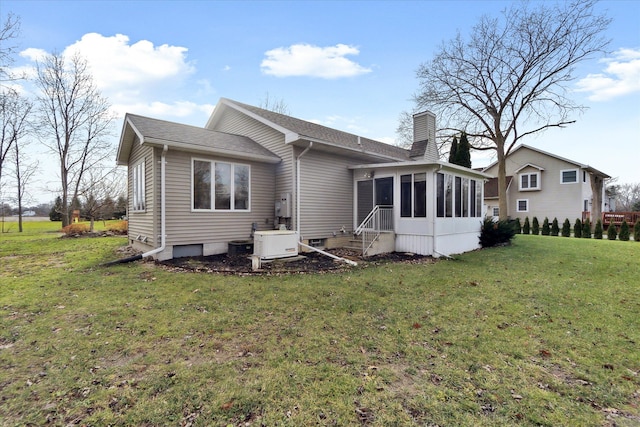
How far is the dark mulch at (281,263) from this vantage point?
7207 mm

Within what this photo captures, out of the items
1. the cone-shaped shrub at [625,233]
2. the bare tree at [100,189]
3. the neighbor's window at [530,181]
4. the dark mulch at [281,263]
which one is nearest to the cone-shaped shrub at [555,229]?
the cone-shaped shrub at [625,233]

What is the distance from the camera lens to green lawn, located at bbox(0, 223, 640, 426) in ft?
7.56

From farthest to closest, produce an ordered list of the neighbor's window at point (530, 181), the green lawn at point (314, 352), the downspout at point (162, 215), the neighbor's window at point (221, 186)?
1. the neighbor's window at point (530, 181)
2. the neighbor's window at point (221, 186)
3. the downspout at point (162, 215)
4. the green lawn at point (314, 352)

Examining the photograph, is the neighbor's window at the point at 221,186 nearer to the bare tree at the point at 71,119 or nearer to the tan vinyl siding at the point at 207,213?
the tan vinyl siding at the point at 207,213

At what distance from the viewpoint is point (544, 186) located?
2428 cm

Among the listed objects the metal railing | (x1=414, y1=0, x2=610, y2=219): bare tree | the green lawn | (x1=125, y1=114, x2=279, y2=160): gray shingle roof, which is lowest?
the green lawn

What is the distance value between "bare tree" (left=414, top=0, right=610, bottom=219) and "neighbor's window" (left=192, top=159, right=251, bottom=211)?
15.7m

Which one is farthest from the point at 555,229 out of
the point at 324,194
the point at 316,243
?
the point at 316,243

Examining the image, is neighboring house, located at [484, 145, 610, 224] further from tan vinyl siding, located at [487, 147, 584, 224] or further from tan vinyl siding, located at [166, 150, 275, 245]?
tan vinyl siding, located at [166, 150, 275, 245]

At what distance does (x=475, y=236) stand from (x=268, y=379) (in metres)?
12.4

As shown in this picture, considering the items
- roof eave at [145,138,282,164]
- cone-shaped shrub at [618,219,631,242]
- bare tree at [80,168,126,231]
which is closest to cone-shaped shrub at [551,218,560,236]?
cone-shaped shrub at [618,219,631,242]

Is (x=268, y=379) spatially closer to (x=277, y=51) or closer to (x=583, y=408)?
(x=583, y=408)

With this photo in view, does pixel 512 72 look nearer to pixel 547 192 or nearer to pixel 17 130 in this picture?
pixel 547 192

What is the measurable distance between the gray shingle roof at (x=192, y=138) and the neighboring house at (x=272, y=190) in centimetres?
4
